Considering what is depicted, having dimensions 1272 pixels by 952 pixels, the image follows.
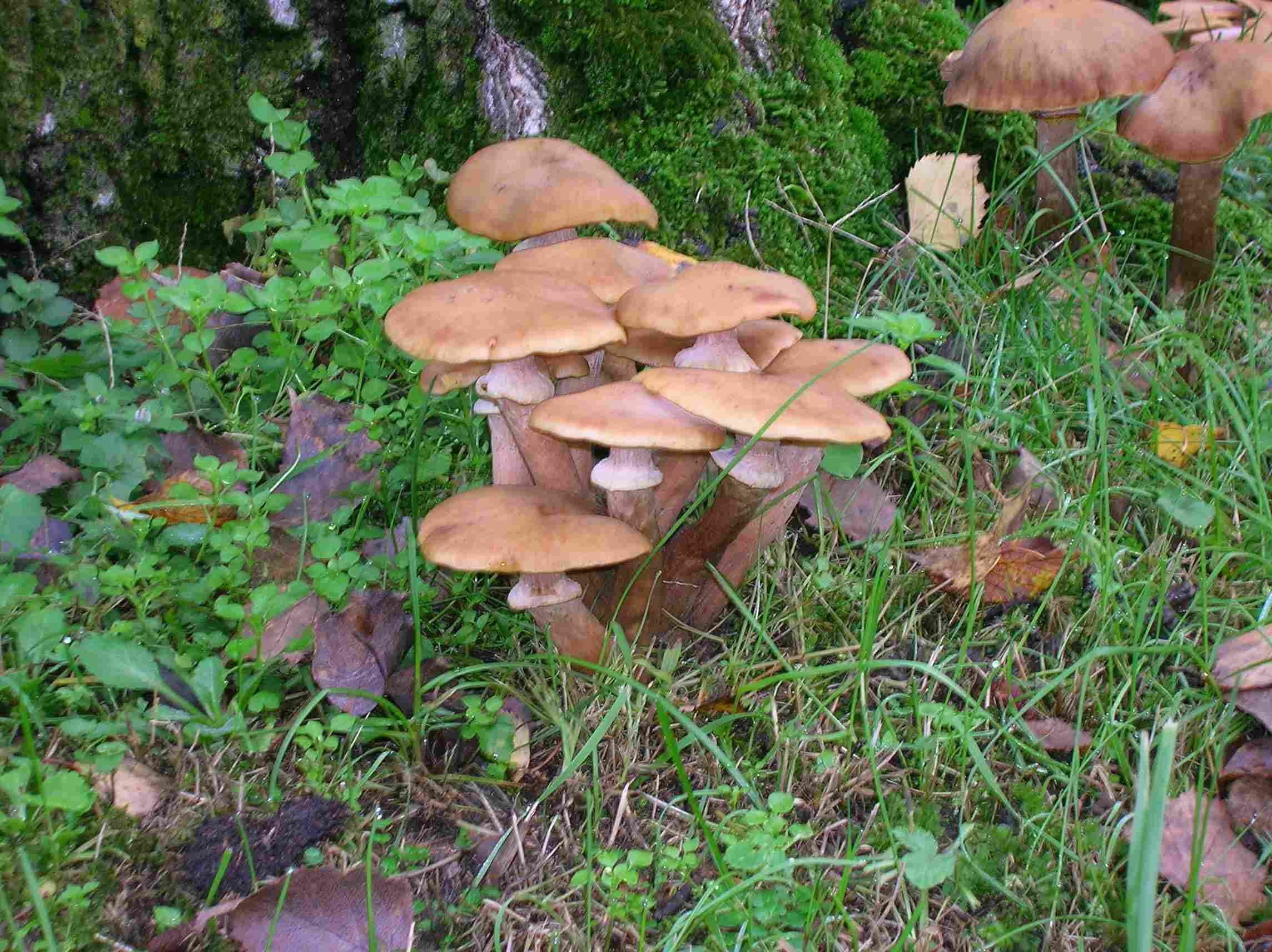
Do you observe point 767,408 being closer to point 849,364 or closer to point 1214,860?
point 849,364

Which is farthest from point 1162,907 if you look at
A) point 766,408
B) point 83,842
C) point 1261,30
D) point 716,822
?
point 1261,30

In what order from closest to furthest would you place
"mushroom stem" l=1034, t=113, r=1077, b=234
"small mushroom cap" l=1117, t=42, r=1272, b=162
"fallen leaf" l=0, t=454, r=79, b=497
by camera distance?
"fallen leaf" l=0, t=454, r=79, b=497 < "small mushroom cap" l=1117, t=42, r=1272, b=162 < "mushroom stem" l=1034, t=113, r=1077, b=234

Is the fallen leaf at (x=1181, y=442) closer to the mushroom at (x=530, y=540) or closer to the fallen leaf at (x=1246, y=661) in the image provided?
the fallen leaf at (x=1246, y=661)

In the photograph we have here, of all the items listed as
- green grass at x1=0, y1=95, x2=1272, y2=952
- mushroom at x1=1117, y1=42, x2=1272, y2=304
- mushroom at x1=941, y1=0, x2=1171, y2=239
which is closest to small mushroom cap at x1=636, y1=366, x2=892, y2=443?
green grass at x1=0, y1=95, x2=1272, y2=952

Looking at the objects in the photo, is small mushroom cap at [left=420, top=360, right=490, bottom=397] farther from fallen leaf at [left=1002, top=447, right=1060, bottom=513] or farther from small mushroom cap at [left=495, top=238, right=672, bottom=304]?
fallen leaf at [left=1002, top=447, right=1060, bottom=513]

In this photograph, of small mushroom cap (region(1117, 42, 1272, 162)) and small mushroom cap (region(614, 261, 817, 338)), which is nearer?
small mushroom cap (region(614, 261, 817, 338))

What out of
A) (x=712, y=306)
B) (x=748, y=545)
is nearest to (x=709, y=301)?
(x=712, y=306)

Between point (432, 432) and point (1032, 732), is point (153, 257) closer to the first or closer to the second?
point (432, 432)
